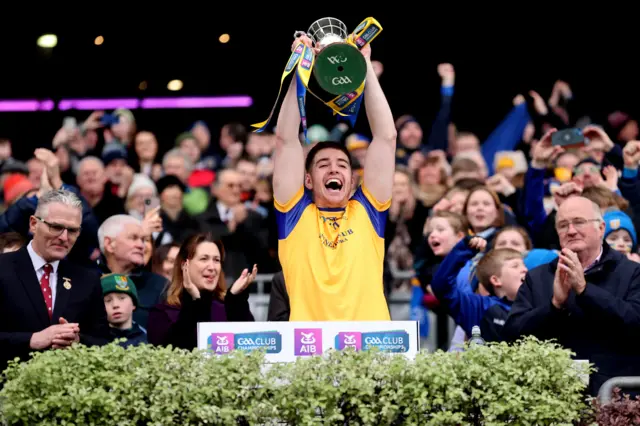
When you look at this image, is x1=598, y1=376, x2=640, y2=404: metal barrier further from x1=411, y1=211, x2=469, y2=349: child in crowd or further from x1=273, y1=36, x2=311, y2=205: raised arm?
x1=411, y1=211, x2=469, y2=349: child in crowd

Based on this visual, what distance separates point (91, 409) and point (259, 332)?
0.92 metres

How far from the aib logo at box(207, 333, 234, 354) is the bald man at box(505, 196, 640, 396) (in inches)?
73.6

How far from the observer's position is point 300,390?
555 centimetres

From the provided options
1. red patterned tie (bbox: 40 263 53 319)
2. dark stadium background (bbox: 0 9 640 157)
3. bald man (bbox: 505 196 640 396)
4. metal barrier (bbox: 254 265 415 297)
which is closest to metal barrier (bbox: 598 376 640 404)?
bald man (bbox: 505 196 640 396)

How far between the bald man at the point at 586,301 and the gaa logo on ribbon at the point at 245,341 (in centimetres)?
172

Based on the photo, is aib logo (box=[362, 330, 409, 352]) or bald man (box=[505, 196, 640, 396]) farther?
bald man (box=[505, 196, 640, 396])

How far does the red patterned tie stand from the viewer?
702 centimetres

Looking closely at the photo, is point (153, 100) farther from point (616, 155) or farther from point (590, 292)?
point (590, 292)

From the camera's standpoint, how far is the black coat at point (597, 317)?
6902 mm

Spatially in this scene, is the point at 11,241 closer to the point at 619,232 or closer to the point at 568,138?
the point at 619,232

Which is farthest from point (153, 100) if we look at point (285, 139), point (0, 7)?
point (285, 139)

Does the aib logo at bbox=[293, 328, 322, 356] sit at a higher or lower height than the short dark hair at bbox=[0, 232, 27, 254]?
lower

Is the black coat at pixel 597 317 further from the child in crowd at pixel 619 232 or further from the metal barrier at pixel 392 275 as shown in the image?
the metal barrier at pixel 392 275

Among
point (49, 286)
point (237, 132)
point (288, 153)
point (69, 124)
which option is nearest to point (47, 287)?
point (49, 286)
